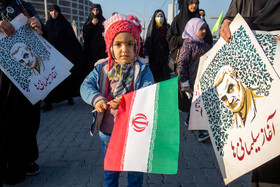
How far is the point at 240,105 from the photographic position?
1472 mm

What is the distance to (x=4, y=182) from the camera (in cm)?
263

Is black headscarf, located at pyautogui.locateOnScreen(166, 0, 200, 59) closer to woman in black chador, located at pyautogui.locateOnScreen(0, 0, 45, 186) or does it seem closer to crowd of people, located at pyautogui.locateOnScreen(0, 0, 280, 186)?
crowd of people, located at pyautogui.locateOnScreen(0, 0, 280, 186)

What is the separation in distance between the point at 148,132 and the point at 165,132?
102 mm

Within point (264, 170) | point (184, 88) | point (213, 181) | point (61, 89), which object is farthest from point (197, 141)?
point (61, 89)

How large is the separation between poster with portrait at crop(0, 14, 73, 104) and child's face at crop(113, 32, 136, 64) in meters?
0.88

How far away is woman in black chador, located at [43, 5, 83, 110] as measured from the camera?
5.92 m

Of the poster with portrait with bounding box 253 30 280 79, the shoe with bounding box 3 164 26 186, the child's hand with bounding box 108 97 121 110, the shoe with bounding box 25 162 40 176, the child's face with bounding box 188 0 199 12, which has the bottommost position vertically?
the shoe with bounding box 25 162 40 176

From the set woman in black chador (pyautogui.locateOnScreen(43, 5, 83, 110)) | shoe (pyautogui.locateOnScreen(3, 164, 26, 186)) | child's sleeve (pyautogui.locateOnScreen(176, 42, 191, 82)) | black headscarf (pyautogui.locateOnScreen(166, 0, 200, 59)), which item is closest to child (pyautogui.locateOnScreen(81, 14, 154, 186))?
shoe (pyautogui.locateOnScreen(3, 164, 26, 186))

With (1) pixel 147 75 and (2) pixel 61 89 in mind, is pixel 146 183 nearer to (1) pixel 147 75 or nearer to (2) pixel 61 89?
(1) pixel 147 75

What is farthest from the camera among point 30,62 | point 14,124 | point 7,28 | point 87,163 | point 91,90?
point 87,163

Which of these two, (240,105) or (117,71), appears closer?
(240,105)

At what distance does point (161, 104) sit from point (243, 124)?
477 millimetres

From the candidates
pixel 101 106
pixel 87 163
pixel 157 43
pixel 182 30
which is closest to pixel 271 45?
pixel 101 106

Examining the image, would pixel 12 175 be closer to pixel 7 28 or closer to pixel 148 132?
pixel 7 28
